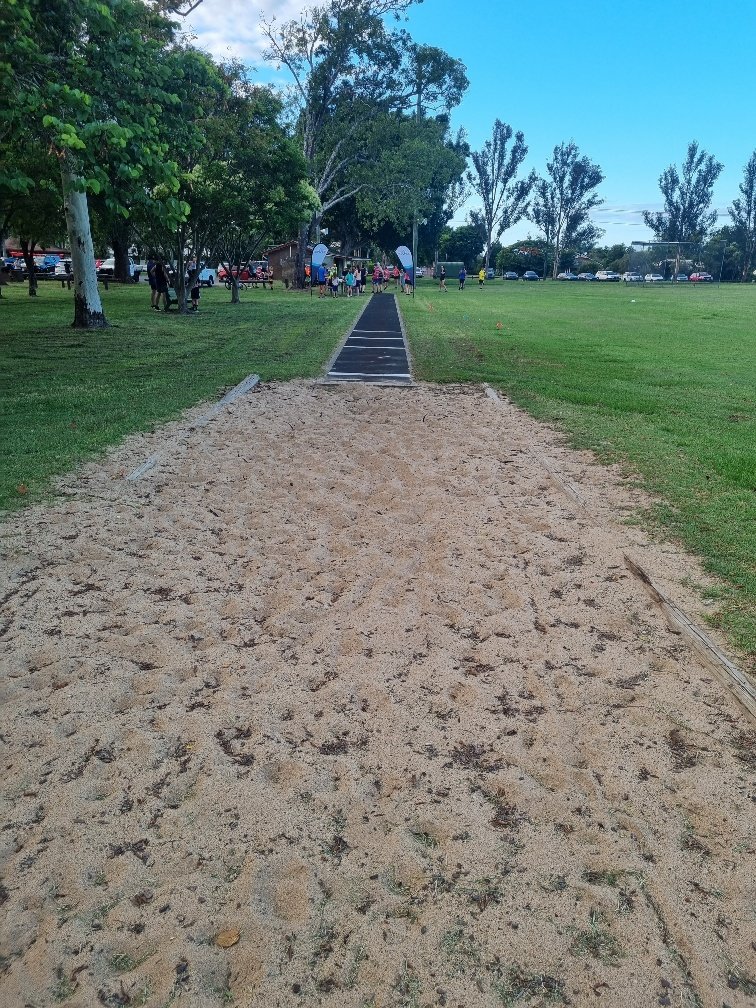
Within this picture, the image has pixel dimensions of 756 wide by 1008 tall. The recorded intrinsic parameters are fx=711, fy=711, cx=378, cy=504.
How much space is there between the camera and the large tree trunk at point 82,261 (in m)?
16.6

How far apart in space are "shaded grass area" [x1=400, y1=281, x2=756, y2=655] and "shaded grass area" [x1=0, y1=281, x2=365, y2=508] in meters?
3.08

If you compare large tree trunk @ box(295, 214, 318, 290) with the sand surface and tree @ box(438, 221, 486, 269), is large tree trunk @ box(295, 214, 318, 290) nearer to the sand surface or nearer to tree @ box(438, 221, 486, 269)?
the sand surface

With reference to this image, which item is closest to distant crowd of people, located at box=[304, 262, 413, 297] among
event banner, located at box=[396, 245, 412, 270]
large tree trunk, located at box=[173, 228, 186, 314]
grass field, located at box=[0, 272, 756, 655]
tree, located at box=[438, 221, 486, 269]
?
event banner, located at box=[396, 245, 412, 270]

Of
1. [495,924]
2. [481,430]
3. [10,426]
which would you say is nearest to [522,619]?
[495,924]

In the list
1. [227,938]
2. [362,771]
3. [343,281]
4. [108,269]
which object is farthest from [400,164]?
[227,938]

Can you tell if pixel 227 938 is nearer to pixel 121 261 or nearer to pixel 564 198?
pixel 121 261

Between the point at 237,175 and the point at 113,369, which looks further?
the point at 237,175

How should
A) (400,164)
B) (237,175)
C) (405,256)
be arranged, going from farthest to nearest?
(405,256) < (400,164) < (237,175)

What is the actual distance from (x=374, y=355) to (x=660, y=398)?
632 centimetres

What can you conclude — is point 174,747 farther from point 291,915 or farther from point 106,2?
point 106,2

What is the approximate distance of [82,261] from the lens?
1702 centimetres

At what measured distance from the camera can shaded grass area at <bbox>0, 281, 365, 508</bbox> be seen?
7070 millimetres

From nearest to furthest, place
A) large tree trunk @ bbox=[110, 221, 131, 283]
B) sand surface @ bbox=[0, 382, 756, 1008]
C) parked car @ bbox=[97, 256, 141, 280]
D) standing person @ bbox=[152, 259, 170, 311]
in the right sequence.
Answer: sand surface @ bbox=[0, 382, 756, 1008] → standing person @ bbox=[152, 259, 170, 311] → large tree trunk @ bbox=[110, 221, 131, 283] → parked car @ bbox=[97, 256, 141, 280]

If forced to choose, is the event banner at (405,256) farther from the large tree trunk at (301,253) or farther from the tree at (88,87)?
the tree at (88,87)
